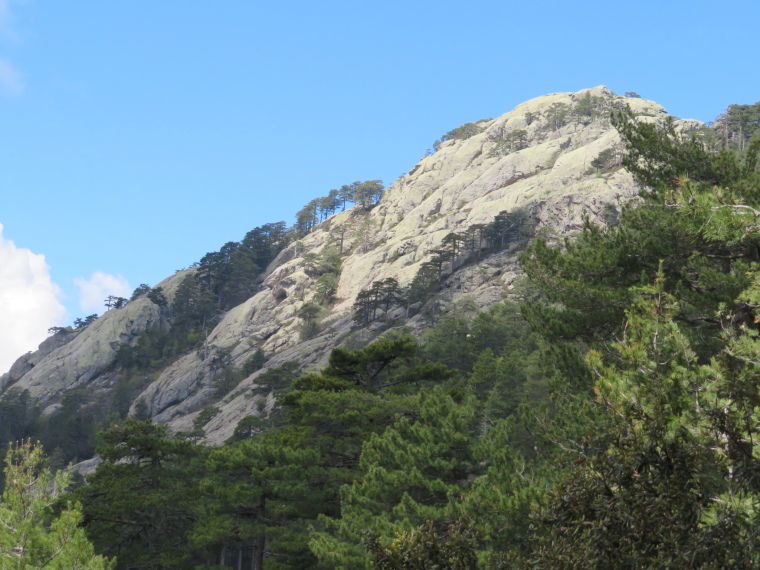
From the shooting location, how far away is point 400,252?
10438 centimetres

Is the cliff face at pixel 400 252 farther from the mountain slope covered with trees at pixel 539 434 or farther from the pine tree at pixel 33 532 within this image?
the pine tree at pixel 33 532

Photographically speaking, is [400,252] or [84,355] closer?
[400,252]

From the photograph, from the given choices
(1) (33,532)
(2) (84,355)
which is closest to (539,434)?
(1) (33,532)

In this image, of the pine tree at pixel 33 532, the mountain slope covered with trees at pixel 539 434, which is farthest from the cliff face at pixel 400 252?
the pine tree at pixel 33 532

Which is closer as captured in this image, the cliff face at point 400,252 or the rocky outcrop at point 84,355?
the cliff face at point 400,252

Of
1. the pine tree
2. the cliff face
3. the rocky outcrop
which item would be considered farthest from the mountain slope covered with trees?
the rocky outcrop

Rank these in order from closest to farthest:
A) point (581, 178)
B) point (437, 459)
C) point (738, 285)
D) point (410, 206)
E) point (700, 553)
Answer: point (700, 553)
point (738, 285)
point (437, 459)
point (581, 178)
point (410, 206)

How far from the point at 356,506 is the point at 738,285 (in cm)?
1189

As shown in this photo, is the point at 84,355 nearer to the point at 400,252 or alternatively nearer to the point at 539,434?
the point at 400,252

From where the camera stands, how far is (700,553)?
221 inches

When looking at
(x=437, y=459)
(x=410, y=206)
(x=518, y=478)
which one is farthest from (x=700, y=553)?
(x=410, y=206)

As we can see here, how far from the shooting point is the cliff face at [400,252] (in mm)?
85312

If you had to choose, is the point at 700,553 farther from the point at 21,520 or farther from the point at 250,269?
the point at 250,269

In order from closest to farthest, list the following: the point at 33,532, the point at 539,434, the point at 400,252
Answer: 1. the point at 539,434
2. the point at 33,532
3. the point at 400,252
